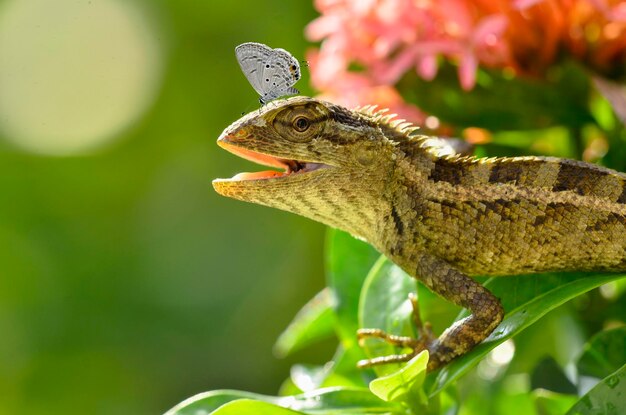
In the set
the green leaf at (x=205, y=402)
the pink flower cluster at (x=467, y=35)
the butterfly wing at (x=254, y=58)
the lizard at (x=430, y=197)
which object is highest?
the pink flower cluster at (x=467, y=35)

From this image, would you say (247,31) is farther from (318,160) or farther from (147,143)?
(318,160)

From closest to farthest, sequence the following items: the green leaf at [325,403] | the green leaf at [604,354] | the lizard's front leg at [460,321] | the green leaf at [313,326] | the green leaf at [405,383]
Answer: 1. the green leaf at [405,383]
2. the green leaf at [325,403]
3. the lizard's front leg at [460,321]
4. the green leaf at [604,354]
5. the green leaf at [313,326]

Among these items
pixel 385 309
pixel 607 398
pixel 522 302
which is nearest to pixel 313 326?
pixel 385 309

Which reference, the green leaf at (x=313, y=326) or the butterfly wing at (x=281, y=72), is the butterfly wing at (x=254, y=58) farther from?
the green leaf at (x=313, y=326)

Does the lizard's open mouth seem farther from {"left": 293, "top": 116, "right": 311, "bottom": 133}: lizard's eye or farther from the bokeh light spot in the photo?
the bokeh light spot

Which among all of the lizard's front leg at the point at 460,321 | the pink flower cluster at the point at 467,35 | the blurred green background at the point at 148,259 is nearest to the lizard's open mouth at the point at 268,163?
the lizard's front leg at the point at 460,321

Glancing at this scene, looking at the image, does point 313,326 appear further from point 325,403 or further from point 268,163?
point 325,403

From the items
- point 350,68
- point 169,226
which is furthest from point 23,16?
point 350,68
